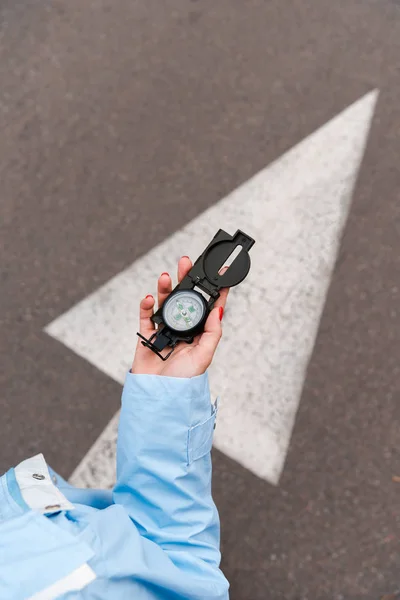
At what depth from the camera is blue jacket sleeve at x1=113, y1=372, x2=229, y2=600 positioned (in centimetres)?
112

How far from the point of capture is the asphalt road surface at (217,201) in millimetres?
1771

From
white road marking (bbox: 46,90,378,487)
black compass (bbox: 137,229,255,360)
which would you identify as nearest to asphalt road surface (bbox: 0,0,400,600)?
white road marking (bbox: 46,90,378,487)

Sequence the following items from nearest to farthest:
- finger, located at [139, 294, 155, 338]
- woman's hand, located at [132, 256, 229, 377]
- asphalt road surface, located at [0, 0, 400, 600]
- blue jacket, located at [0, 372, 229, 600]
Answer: blue jacket, located at [0, 372, 229, 600] → woman's hand, located at [132, 256, 229, 377] → finger, located at [139, 294, 155, 338] → asphalt road surface, located at [0, 0, 400, 600]

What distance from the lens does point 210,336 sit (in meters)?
1.27

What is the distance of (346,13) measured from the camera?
207cm

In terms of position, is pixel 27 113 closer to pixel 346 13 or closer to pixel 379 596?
pixel 346 13

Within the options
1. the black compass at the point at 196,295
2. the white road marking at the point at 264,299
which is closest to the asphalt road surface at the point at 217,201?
the white road marking at the point at 264,299

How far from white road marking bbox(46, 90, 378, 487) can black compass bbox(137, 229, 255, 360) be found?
54 cm

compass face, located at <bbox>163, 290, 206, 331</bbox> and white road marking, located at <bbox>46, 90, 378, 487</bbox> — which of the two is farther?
white road marking, located at <bbox>46, 90, 378, 487</bbox>

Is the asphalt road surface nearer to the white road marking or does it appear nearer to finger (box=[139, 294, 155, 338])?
the white road marking

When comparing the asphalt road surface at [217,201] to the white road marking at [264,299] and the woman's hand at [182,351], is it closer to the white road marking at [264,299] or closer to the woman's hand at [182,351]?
the white road marking at [264,299]

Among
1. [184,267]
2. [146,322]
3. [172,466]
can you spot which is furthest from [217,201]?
[172,466]

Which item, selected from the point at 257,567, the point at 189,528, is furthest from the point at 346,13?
the point at 257,567

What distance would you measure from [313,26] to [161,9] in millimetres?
625
